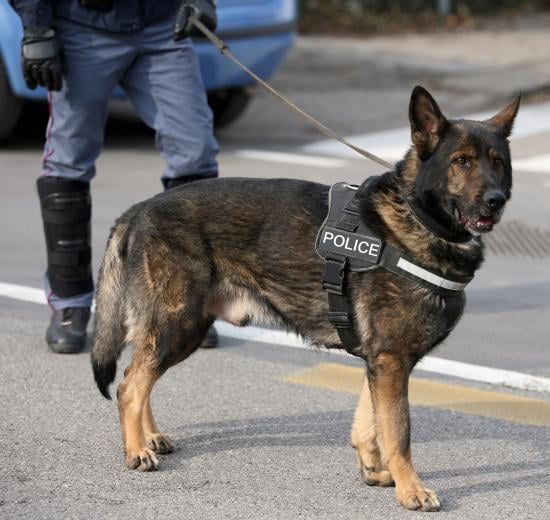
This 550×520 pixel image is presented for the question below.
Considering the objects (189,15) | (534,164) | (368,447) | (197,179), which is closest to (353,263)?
(368,447)

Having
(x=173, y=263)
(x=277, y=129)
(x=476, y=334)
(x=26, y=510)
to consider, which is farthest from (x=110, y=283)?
(x=277, y=129)

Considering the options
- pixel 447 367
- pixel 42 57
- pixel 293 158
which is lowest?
pixel 293 158

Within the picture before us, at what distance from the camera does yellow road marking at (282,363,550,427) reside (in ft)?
16.4

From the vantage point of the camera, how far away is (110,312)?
448 cm

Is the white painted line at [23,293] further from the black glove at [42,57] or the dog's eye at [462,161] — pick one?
the dog's eye at [462,161]

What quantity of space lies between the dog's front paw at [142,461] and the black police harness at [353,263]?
0.80 metres

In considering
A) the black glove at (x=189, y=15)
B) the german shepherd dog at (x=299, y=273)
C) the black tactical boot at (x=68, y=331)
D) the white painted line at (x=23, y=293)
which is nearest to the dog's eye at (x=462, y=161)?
the german shepherd dog at (x=299, y=273)

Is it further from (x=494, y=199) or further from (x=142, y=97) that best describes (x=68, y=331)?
(x=494, y=199)

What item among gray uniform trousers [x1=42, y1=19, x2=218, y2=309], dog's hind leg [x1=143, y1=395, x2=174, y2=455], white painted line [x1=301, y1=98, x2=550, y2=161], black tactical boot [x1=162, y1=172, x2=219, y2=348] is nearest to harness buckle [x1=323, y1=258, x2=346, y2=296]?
dog's hind leg [x1=143, y1=395, x2=174, y2=455]

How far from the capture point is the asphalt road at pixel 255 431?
408cm

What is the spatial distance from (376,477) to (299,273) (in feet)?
2.49

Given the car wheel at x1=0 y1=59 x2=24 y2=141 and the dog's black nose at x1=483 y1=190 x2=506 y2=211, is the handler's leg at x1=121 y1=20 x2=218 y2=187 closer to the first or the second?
the dog's black nose at x1=483 y1=190 x2=506 y2=211

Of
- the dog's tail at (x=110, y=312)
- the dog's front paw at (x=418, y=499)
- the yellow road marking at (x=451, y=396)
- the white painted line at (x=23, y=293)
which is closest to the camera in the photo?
the dog's front paw at (x=418, y=499)

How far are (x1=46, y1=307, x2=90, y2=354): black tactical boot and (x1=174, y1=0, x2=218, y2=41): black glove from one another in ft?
4.43
